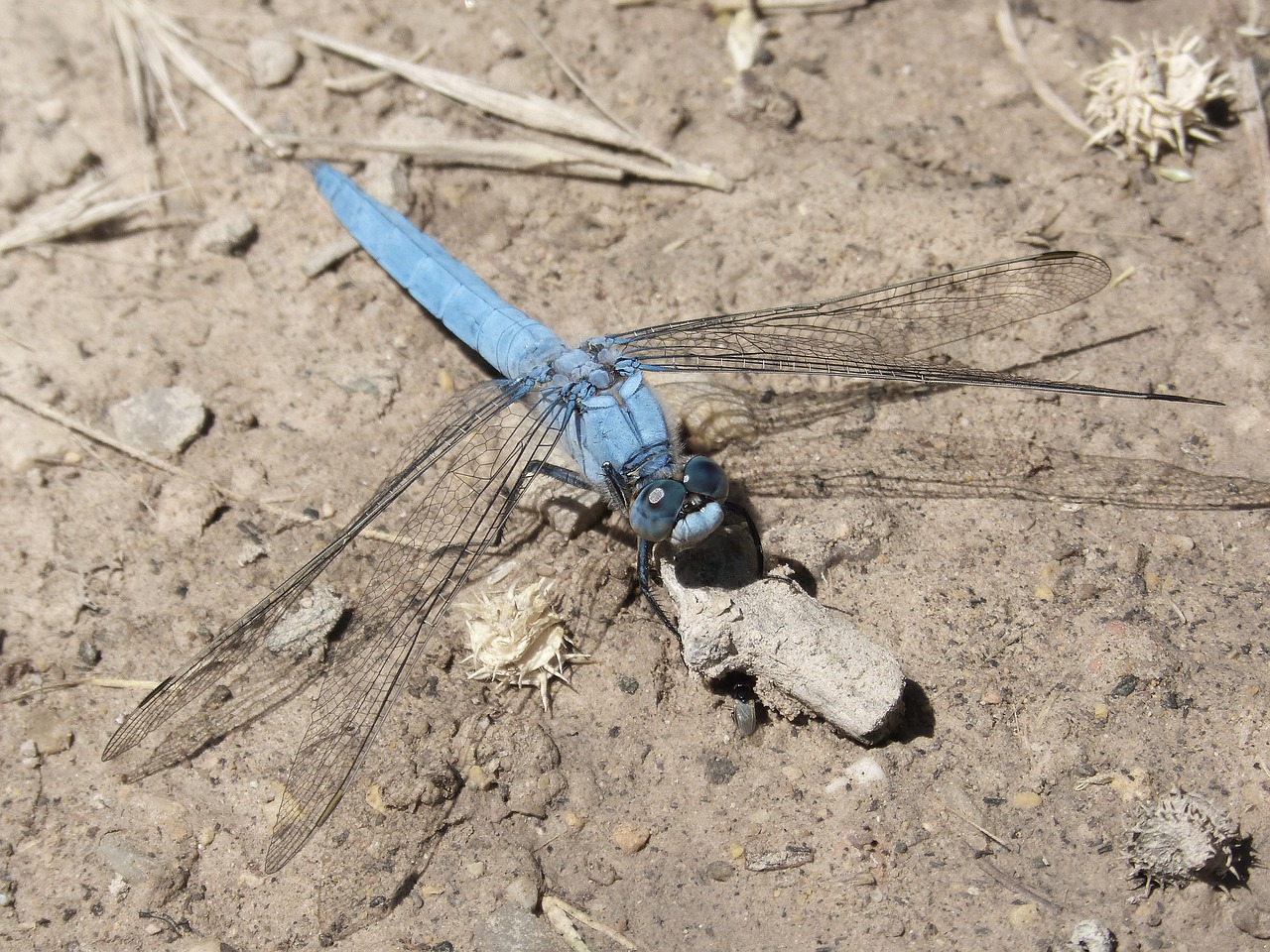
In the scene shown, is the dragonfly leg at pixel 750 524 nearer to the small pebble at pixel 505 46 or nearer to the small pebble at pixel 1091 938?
the small pebble at pixel 1091 938

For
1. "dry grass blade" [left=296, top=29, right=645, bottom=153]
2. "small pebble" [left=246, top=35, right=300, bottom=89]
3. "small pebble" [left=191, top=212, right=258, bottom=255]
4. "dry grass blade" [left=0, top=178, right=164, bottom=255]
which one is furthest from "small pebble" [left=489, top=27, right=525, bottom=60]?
"dry grass blade" [left=0, top=178, right=164, bottom=255]

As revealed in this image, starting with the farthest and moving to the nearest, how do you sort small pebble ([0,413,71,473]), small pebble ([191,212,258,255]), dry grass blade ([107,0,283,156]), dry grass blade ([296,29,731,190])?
dry grass blade ([107,0,283,156])
dry grass blade ([296,29,731,190])
small pebble ([191,212,258,255])
small pebble ([0,413,71,473])

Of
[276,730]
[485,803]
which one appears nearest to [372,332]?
[276,730]

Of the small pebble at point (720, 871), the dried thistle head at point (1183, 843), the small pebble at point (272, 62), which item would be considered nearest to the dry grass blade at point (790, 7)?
the small pebble at point (272, 62)

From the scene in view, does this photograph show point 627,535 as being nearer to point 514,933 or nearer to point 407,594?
point 407,594

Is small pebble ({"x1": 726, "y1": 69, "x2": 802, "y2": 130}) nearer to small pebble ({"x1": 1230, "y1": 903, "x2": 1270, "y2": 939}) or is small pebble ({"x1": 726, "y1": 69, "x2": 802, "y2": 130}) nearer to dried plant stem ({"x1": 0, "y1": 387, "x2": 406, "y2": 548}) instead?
dried plant stem ({"x1": 0, "y1": 387, "x2": 406, "y2": 548})

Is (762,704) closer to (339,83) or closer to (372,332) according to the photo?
(372,332)

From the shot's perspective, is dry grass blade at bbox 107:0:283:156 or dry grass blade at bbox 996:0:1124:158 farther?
dry grass blade at bbox 107:0:283:156
